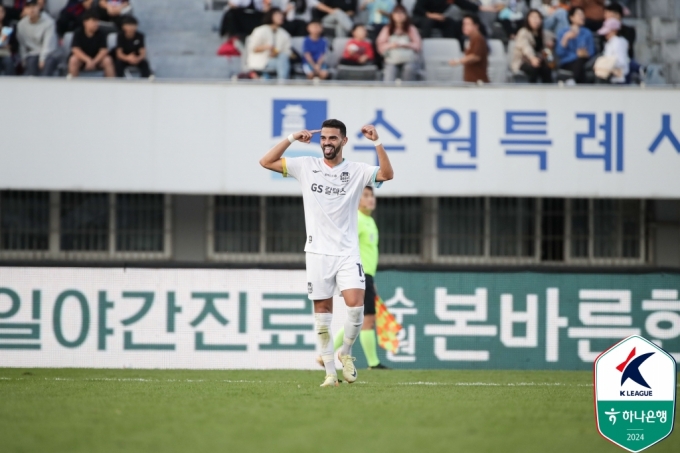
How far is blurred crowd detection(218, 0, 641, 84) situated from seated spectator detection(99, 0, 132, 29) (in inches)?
65.2

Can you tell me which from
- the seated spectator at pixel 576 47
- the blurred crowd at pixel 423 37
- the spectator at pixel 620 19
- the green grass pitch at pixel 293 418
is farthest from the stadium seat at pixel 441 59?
the green grass pitch at pixel 293 418

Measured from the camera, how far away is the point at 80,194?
17.2m

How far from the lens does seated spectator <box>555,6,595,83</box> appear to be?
56.5 ft

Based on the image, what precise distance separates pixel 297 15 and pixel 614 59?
208 inches

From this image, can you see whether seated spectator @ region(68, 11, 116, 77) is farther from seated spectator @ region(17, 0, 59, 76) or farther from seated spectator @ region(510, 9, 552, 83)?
seated spectator @ region(510, 9, 552, 83)

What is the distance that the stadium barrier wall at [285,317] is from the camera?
1506 cm

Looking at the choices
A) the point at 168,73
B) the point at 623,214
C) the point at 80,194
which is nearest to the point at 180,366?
the point at 80,194

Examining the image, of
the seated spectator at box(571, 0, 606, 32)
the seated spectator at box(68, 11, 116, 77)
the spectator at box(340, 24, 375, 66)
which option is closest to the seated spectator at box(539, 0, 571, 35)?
the seated spectator at box(571, 0, 606, 32)

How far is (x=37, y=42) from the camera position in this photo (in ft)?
54.5

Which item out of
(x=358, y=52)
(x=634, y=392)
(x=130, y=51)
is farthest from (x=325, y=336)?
(x=130, y=51)

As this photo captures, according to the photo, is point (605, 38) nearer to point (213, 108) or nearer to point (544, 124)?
point (544, 124)

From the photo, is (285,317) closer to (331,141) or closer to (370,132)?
(331,141)

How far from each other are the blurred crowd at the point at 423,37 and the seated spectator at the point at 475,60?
0.05 feet

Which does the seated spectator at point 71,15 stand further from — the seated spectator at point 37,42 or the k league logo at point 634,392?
the k league logo at point 634,392
